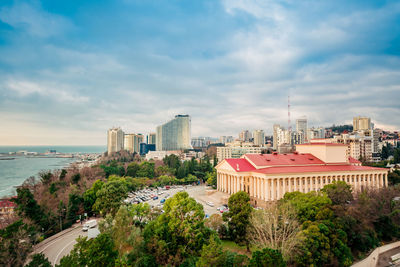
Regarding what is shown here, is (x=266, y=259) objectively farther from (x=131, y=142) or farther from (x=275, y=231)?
(x=131, y=142)

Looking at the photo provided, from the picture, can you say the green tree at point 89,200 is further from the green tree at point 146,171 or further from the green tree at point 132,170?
the green tree at point 132,170

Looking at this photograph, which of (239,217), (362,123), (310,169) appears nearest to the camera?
(239,217)

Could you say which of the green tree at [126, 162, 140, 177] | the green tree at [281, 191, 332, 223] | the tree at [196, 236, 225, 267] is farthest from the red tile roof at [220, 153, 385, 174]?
the green tree at [126, 162, 140, 177]

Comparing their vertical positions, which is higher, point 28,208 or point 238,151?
point 238,151

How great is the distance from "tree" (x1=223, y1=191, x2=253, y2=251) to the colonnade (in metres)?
16.3

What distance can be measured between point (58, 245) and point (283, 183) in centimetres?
3446

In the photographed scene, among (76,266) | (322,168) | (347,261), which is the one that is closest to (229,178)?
(322,168)

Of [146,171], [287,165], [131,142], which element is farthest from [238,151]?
[131,142]

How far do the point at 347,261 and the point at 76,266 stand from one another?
2447 cm

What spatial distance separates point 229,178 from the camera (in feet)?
169

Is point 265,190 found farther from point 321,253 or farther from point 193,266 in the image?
point 193,266

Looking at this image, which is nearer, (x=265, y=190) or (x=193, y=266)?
(x=193, y=266)

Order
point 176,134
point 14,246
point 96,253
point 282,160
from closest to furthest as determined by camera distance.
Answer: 1. point 96,253
2. point 14,246
3. point 282,160
4. point 176,134

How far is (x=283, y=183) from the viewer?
43.8m
